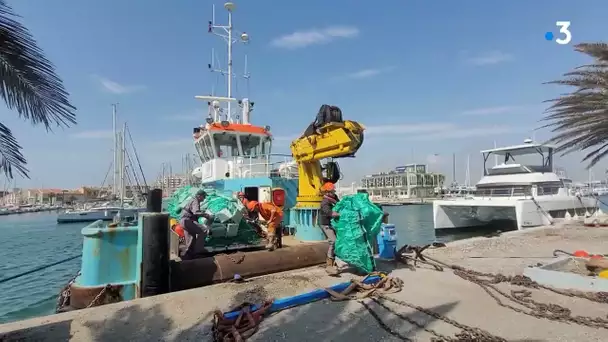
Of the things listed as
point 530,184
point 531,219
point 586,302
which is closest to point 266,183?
point 586,302

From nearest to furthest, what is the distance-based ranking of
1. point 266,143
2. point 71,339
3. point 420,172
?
1. point 71,339
2. point 266,143
3. point 420,172

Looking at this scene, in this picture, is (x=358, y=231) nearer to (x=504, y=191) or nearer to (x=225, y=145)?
(x=225, y=145)

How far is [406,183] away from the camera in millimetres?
90938

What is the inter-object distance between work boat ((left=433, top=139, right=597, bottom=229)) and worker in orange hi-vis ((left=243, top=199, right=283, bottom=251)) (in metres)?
13.8

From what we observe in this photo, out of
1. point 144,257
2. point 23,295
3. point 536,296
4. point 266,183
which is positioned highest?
point 266,183

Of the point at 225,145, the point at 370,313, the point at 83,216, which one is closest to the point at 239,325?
the point at 370,313

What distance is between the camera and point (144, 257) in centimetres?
534

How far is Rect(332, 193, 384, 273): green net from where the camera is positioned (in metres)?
5.92

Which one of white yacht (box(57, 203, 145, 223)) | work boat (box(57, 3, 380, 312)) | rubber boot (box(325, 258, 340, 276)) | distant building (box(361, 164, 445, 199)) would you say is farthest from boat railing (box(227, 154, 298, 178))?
distant building (box(361, 164, 445, 199))

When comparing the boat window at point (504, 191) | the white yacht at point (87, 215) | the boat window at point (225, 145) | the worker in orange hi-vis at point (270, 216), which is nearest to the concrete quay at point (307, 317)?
the worker in orange hi-vis at point (270, 216)

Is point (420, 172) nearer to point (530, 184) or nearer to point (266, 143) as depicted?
point (530, 184)

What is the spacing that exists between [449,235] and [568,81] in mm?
14999

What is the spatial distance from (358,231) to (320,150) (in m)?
2.20

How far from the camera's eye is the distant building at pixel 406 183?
86875 mm
